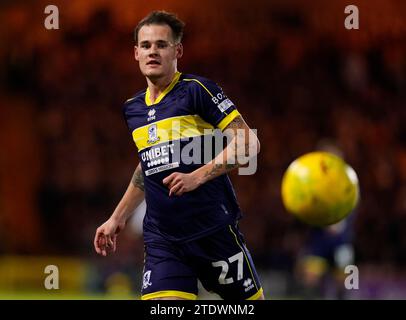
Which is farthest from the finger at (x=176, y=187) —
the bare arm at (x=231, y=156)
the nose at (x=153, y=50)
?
the nose at (x=153, y=50)

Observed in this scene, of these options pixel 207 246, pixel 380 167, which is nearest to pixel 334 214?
pixel 207 246

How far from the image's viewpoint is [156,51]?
5.72 meters

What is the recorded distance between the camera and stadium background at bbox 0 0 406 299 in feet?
56.0

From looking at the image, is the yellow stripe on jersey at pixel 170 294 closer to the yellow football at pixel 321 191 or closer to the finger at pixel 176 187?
the finger at pixel 176 187

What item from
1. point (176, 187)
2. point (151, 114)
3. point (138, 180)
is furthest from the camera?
point (138, 180)

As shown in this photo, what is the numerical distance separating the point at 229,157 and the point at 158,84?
0.80 m

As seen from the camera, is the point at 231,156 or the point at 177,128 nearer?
the point at 231,156

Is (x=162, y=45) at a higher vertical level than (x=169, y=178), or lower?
higher

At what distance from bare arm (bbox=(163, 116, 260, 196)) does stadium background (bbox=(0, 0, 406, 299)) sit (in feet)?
34.5

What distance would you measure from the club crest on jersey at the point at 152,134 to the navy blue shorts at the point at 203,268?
0.65 metres

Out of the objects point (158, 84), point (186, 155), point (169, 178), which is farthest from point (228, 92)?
point (169, 178)

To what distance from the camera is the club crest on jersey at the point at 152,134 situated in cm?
573

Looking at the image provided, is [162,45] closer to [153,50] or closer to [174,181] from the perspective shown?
[153,50]

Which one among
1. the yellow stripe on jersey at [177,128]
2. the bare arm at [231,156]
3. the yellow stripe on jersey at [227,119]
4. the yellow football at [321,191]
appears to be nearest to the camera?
the bare arm at [231,156]
